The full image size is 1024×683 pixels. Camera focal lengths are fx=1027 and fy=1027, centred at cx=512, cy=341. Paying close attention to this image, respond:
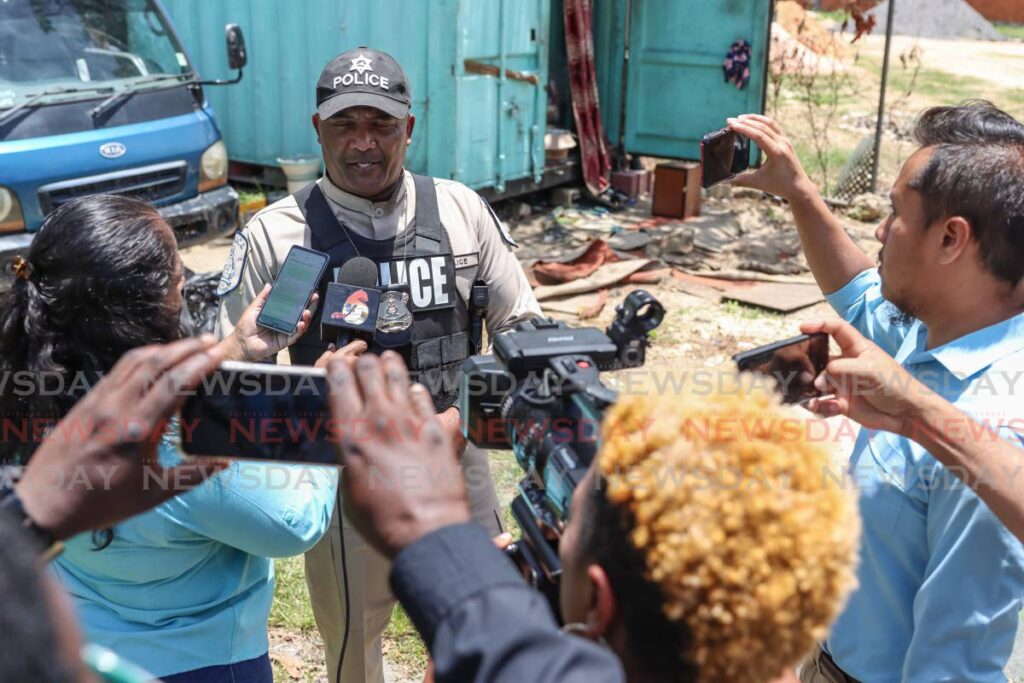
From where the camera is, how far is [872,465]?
7.33 feet

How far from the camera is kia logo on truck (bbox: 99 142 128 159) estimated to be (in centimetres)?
620

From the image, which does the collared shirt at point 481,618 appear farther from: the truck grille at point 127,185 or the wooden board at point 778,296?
the wooden board at point 778,296

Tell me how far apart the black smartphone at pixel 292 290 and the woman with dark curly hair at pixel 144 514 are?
40cm

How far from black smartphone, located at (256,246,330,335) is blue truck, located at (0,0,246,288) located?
378 cm

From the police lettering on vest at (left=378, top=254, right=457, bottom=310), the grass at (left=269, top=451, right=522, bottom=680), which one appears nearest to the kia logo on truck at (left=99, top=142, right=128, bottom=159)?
the grass at (left=269, top=451, right=522, bottom=680)

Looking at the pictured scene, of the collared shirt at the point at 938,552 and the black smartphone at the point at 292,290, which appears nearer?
the collared shirt at the point at 938,552

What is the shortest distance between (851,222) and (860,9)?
2.06m

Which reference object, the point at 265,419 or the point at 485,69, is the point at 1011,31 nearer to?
the point at 485,69

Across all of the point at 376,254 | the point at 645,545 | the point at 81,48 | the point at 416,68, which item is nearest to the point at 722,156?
the point at 376,254

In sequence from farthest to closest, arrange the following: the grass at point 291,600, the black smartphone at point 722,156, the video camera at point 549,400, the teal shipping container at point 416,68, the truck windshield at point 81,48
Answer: the teal shipping container at point 416,68
the truck windshield at point 81,48
the grass at point 291,600
the black smartphone at point 722,156
the video camera at point 549,400

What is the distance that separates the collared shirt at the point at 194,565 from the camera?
1.99 meters

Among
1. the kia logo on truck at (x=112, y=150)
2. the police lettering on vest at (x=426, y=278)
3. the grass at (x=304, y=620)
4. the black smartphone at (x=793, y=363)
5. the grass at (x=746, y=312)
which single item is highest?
the black smartphone at (x=793, y=363)

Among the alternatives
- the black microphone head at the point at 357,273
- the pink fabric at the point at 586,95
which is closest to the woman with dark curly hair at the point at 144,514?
the black microphone head at the point at 357,273

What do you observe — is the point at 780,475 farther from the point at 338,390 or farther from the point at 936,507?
the point at 936,507
